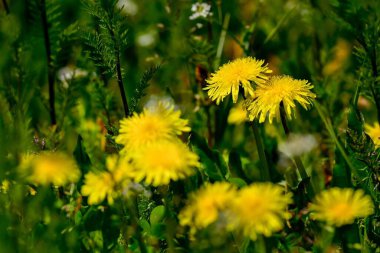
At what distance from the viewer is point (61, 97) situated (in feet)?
8.55

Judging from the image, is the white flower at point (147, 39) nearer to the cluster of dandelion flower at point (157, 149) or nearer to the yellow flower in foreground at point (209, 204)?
the cluster of dandelion flower at point (157, 149)

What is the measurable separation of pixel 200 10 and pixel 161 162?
1542mm

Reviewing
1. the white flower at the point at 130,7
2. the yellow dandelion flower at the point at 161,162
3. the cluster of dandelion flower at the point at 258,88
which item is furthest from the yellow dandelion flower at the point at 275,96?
the white flower at the point at 130,7

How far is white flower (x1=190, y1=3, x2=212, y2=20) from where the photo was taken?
2.70m

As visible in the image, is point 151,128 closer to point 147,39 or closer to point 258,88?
point 258,88

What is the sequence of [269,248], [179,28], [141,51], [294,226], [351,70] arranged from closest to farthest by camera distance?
[269,248]
[294,226]
[179,28]
[351,70]
[141,51]

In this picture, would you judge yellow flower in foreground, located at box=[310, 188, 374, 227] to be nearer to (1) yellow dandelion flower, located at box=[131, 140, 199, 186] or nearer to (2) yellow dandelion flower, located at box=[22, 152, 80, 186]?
(1) yellow dandelion flower, located at box=[131, 140, 199, 186]

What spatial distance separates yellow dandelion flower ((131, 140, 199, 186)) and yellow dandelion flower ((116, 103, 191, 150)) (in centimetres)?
7

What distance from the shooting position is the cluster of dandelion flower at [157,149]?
1.32 m

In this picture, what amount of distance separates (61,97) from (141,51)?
3.37ft

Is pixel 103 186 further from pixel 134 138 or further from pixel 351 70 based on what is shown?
pixel 351 70

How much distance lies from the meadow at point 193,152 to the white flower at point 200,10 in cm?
1

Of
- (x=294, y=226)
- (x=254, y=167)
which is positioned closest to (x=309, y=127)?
(x=254, y=167)

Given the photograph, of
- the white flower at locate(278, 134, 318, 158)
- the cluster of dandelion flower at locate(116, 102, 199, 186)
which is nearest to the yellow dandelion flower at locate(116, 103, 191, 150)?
the cluster of dandelion flower at locate(116, 102, 199, 186)
